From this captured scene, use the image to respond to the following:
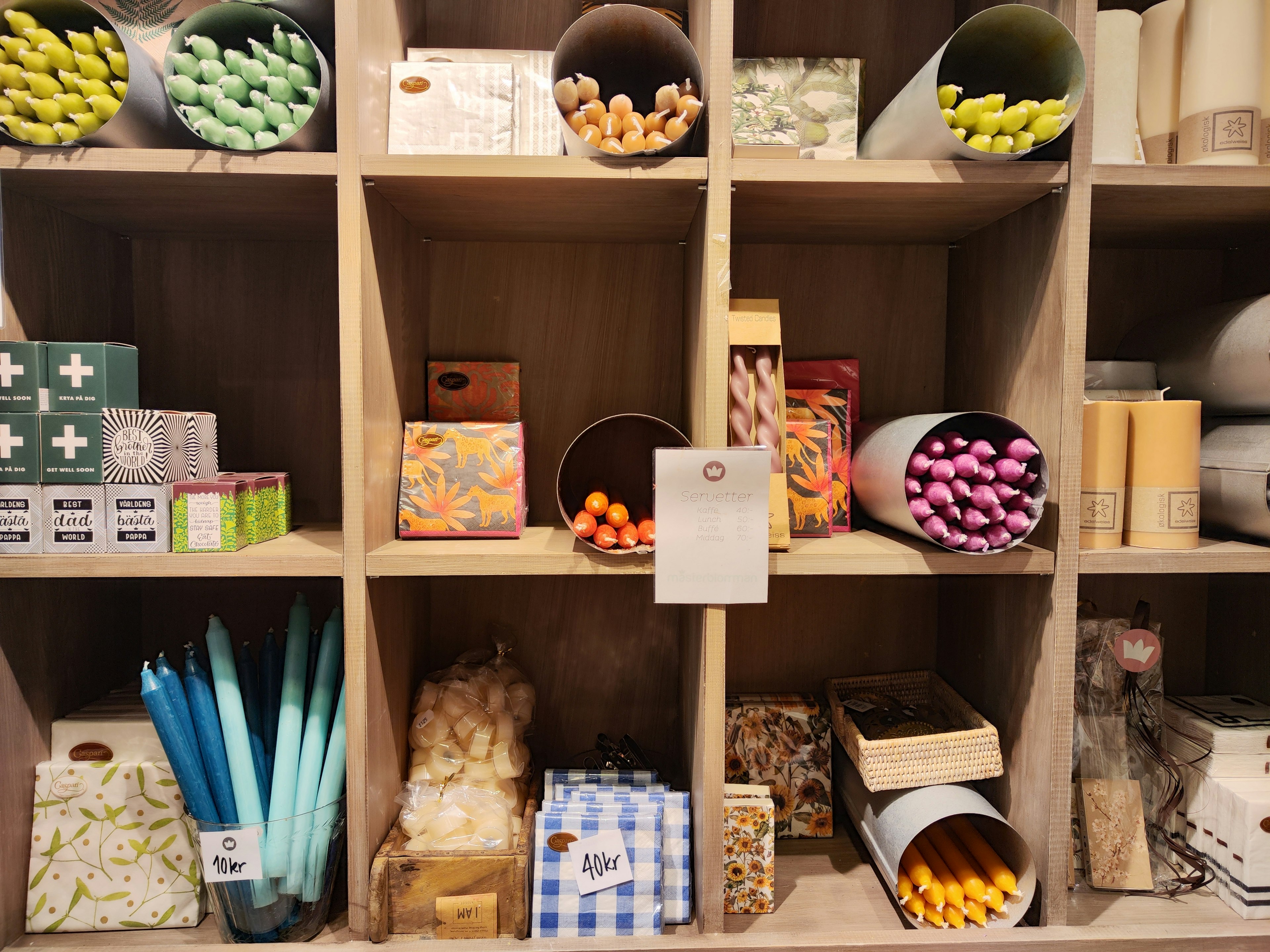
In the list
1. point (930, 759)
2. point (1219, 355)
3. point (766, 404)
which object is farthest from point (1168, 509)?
point (766, 404)

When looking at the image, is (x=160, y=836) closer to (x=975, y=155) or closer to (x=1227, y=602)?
(x=975, y=155)

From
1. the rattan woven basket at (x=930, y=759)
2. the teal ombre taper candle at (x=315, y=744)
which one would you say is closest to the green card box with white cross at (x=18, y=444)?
the teal ombre taper candle at (x=315, y=744)

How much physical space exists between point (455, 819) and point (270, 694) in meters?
0.38

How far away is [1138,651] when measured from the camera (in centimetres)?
121

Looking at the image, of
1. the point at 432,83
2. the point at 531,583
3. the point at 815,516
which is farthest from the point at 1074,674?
the point at 432,83

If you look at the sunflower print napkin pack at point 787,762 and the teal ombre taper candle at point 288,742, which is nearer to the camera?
the teal ombre taper candle at point 288,742

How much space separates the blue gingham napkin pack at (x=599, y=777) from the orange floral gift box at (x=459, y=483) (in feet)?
1.53

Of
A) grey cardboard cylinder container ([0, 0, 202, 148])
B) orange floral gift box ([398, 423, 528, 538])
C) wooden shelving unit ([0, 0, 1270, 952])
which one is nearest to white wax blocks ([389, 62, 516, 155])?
wooden shelving unit ([0, 0, 1270, 952])

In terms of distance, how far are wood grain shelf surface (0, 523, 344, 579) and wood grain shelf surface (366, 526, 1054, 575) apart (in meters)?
0.09

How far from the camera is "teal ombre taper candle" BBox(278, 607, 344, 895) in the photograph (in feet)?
3.57

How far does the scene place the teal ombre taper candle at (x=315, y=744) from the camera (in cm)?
109

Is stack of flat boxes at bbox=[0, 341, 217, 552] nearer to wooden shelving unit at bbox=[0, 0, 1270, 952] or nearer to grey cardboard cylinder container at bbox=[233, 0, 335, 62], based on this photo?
wooden shelving unit at bbox=[0, 0, 1270, 952]

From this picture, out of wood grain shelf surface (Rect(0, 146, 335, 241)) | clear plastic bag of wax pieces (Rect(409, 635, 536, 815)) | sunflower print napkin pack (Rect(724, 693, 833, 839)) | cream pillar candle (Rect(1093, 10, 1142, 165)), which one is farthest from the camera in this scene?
sunflower print napkin pack (Rect(724, 693, 833, 839))

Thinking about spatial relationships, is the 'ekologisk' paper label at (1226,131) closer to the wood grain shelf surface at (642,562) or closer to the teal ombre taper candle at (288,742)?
the wood grain shelf surface at (642,562)
